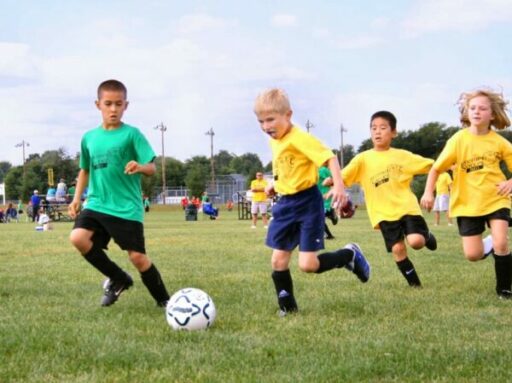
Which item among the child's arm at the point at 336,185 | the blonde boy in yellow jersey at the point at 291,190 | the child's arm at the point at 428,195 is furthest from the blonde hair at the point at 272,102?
the child's arm at the point at 428,195

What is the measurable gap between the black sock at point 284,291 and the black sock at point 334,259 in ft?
0.90

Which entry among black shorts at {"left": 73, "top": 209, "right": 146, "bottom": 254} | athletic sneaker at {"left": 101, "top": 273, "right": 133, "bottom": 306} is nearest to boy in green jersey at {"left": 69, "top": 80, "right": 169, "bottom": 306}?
black shorts at {"left": 73, "top": 209, "right": 146, "bottom": 254}

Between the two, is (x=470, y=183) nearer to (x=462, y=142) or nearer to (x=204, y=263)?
(x=462, y=142)

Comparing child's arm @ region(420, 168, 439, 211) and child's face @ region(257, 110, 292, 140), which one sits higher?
child's face @ region(257, 110, 292, 140)

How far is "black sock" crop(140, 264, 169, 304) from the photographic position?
5.59m

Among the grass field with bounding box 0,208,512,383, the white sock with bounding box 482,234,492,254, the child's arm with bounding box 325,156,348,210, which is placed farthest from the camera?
the white sock with bounding box 482,234,492,254

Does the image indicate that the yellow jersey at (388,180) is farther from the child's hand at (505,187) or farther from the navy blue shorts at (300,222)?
the navy blue shorts at (300,222)

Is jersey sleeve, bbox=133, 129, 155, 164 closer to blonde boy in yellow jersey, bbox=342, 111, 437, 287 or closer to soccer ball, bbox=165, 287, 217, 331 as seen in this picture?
soccer ball, bbox=165, 287, 217, 331

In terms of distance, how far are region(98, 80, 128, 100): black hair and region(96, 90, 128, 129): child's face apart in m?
0.02

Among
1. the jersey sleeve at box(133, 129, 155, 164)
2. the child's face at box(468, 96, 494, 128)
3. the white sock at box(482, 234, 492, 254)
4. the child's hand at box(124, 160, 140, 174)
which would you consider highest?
the child's face at box(468, 96, 494, 128)

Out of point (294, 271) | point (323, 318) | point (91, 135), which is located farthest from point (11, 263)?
point (323, 318)

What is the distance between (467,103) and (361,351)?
3215mm

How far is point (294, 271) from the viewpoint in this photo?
8.35 metres

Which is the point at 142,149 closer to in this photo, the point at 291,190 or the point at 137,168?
the point at 137,168
